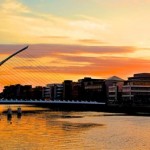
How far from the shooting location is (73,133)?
219 ft

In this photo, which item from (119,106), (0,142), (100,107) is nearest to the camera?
(0,142)

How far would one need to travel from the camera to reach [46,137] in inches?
2420

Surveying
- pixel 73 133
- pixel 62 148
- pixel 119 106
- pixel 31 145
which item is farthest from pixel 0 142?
pixel 119 106

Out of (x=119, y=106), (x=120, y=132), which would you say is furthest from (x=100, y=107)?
(x=120, y=132)

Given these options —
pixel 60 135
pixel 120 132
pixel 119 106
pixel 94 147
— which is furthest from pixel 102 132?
pixel 119 106

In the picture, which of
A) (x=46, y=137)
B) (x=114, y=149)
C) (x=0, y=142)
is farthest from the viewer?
(x=46, y=137)

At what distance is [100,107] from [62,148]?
5478 inches

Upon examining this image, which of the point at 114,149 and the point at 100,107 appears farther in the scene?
the point at 100,107

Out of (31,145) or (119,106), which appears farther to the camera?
(119,106)

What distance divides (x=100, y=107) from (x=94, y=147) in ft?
453

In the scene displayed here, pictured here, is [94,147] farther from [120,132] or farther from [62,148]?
[120,132]

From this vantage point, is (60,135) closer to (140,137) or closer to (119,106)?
(140,137)

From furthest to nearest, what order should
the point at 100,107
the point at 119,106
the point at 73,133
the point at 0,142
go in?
the point at 100,107
the point at 119,106
the point at 73,133
the point at 0,142

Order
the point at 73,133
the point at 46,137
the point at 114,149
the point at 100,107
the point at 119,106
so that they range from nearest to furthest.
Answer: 1. the point at 114,149
2. the point at 46,137
3. the point at 73,133
4. the point at 119,106
5. the point at 100,107
